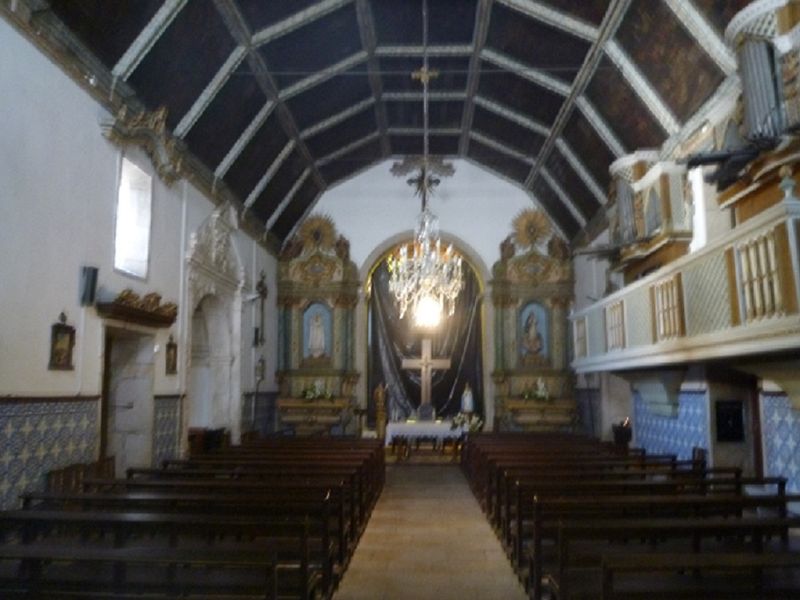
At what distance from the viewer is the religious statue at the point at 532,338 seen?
54.7 ft

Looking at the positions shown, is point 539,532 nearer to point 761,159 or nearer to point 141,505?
point 141,505

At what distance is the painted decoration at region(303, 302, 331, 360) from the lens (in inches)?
662

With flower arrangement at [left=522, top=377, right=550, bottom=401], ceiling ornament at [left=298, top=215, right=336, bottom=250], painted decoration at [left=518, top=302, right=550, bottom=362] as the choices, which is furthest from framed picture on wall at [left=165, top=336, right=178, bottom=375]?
painted decoration at [left=518, top=302, right=550, bottom=362]

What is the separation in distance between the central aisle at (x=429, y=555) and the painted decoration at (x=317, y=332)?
270 inches

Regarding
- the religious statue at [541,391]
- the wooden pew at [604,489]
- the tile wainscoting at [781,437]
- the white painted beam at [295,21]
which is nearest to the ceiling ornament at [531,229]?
the religious statue at [541,391]

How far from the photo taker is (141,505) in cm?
533

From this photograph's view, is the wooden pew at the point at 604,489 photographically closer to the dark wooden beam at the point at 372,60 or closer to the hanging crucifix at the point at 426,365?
the dark wooden beam at the point at 372,60

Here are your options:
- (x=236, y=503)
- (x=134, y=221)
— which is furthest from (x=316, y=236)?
(x=236, y=503)

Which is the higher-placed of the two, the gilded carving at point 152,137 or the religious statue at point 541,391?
the gilded carving at point 152,137

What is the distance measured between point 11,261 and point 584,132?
30.8 feet

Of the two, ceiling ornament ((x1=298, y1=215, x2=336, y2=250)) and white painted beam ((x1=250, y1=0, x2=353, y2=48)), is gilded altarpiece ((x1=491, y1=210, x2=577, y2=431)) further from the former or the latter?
white painted beam ((x1=250, y1=0, x2=353, y2=48))

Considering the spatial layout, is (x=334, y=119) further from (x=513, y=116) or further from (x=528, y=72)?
(x=528, y=72)

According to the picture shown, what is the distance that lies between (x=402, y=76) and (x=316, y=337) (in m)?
6.91

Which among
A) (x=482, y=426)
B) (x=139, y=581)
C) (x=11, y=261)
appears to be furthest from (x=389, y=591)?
(x=482, y=426)
